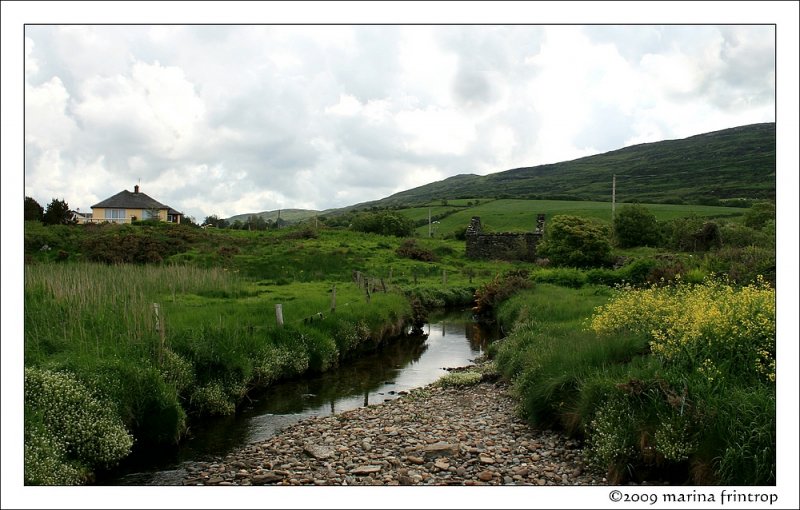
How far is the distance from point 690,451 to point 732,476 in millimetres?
688

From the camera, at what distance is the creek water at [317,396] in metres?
11.2

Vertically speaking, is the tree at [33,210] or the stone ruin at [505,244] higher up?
the tree at [33,210]

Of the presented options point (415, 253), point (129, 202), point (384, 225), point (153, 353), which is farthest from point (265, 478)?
point (129, 202)

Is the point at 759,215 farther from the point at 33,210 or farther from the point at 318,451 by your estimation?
the point at 33,210

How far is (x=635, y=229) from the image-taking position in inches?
2114

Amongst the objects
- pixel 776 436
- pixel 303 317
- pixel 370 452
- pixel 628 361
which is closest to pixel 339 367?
pixel 303 317

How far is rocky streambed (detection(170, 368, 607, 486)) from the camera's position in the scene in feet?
31.8

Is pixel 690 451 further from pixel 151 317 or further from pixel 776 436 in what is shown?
pixel 151 317

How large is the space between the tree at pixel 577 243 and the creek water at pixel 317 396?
17.8 meters

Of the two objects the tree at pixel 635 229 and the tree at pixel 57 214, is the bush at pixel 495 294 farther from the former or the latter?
the tree at pixel 57 214

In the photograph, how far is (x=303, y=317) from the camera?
2102 cm

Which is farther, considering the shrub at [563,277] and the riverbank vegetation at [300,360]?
the shrub at [563,277]

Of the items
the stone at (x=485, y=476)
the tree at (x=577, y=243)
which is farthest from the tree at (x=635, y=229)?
the stone at (x=485, y=476)

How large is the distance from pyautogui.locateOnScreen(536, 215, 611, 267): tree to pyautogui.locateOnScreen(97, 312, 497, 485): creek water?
17.8 metres
